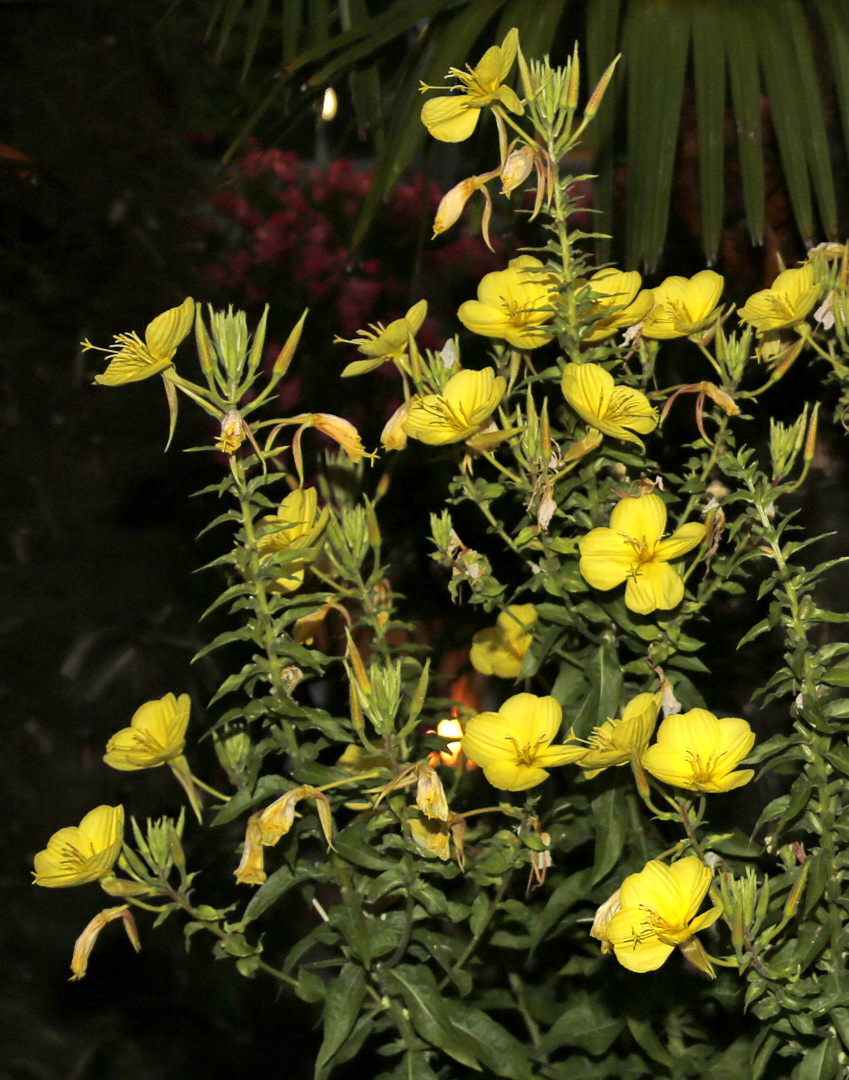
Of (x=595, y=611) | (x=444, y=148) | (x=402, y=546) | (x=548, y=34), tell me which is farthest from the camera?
(x=444, y=148)

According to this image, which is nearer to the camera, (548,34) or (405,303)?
(548,34)

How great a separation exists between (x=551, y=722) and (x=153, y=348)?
36 cm

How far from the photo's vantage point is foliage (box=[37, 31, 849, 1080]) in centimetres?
79

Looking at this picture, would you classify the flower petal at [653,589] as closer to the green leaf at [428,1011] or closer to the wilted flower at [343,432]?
the wilted flower at [343,432]

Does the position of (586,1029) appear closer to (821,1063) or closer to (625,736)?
(821,1063)

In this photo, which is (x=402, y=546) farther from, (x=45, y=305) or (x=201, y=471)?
(x=45, y=305)

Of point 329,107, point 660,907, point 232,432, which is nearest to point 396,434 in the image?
point 232,432

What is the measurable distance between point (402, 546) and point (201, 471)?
0.31m

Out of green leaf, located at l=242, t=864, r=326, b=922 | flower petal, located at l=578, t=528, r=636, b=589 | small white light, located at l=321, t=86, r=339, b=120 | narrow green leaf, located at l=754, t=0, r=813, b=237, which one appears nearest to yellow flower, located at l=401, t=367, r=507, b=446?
flower petal, located at l=578, t=528, r=636, b=589

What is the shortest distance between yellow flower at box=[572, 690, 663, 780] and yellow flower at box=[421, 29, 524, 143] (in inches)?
15.4

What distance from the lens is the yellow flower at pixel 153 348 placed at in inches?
31.8

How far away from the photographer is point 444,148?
1.71 m

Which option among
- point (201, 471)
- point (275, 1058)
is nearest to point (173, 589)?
point (201, 471)

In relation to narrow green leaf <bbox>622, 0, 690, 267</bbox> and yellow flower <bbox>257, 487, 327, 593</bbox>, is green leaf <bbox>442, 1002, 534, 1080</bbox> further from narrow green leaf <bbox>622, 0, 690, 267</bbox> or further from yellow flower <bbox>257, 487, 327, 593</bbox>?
narrow green leaf <bbox>622, 0, 690, 267</bbox>
